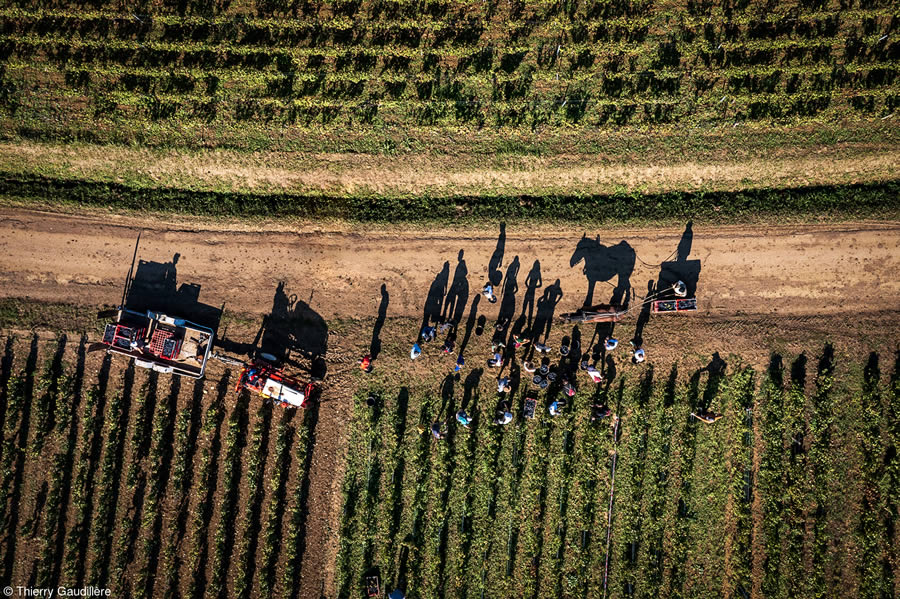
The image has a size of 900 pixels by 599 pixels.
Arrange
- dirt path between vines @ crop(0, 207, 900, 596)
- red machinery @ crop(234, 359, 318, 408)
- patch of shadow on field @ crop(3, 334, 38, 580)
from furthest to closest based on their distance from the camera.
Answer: dirt path between vines @ crop(0, 207, 900, 596), patch of shadow on field @ crop(3, 334, 38, 580), red machinery @ crop(234, 359, 318, 408)

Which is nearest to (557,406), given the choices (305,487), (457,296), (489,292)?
(489,292)

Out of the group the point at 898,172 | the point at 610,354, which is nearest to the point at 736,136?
the point at 898,172

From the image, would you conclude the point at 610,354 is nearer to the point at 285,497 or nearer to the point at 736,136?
the point at 736,136

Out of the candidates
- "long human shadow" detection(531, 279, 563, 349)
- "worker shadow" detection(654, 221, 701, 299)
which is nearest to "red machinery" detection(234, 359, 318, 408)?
"long human shadow" detection(531, 279, 563, 349)

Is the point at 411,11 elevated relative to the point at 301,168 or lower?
elevated

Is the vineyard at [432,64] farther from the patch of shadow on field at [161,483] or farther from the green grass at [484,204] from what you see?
the patch of shadow on field at [161,483]

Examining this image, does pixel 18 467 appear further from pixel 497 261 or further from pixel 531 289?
pixel 531 289

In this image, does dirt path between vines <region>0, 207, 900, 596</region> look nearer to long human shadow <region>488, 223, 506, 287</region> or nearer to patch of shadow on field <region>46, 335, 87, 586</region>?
long human shadow <region>488, 223, 506, 287</region>
